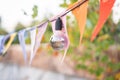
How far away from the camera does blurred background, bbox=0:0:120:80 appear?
110 inches

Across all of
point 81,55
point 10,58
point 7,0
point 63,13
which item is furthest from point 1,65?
point 63,13

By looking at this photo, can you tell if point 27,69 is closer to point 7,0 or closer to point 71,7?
point 7,0

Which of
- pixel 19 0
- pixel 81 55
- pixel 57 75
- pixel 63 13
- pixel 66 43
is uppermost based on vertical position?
pixel 19 0

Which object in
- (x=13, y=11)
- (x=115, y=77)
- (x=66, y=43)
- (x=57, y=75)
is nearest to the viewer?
(x=66, y=43)

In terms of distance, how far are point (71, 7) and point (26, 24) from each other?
2.61 metres

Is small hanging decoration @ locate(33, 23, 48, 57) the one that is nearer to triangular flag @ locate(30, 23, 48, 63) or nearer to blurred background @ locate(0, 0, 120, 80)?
triangular flag @ locate(30, 23, 48, 63)

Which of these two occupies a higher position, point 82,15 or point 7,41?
point 82,15

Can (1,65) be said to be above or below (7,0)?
below

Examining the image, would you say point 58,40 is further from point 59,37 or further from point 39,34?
point 39,34

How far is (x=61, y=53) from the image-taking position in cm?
303

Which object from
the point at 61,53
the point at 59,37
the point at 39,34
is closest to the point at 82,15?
the point at 59,37

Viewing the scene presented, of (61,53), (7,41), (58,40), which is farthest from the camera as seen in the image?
(61,53)

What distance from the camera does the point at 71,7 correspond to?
135cm

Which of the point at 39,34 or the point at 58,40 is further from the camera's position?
the point at 39,34
